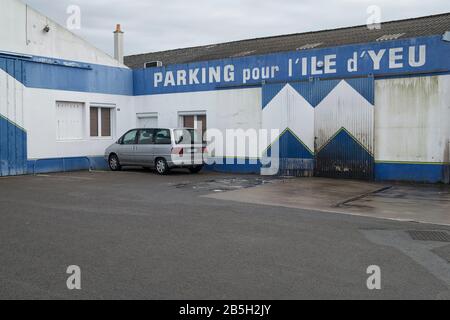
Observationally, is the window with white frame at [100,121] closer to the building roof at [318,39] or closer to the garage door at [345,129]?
the building roof at [318,39]

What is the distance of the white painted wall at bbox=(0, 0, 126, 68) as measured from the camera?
687 inches

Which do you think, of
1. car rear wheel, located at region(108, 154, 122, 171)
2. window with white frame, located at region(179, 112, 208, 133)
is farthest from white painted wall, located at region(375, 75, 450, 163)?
car rear wheel, located at region(108, 154, 122, 171)

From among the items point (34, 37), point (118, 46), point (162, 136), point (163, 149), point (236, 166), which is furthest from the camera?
point (118, 46)

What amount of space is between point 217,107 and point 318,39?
10.2m

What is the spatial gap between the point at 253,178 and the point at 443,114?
239 inches

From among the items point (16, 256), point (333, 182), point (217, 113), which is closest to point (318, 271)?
point (16, 256)

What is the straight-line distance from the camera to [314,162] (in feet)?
56.9

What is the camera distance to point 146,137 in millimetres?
18375

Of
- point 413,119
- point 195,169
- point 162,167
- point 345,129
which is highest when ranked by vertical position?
point 413,119

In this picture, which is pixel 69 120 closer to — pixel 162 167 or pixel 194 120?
pixel 162 167

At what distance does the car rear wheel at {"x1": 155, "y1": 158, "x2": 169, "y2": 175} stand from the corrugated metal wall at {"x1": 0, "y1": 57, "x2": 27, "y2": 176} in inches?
182

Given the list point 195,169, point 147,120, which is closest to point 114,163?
point 195,169

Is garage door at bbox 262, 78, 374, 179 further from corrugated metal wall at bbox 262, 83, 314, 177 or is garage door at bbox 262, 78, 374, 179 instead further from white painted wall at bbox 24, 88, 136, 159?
white painted wall at bbox 24, 88, 136, 159

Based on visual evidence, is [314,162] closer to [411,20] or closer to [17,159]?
[17,159]
